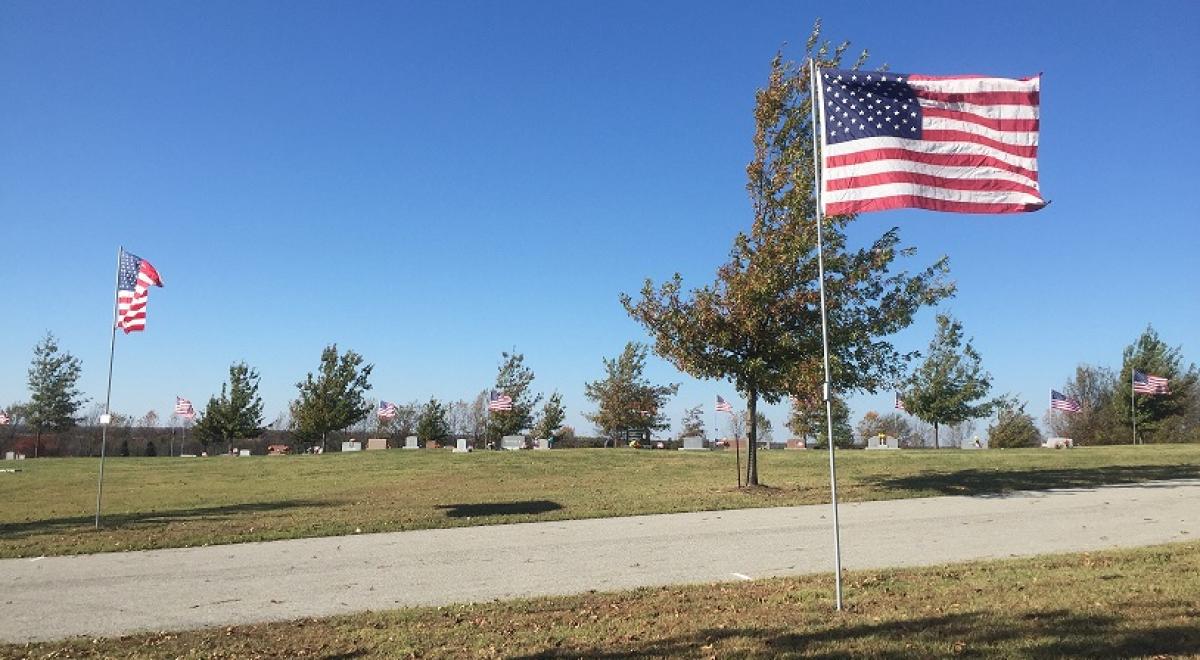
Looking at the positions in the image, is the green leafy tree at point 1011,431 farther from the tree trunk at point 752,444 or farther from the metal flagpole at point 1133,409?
the tree trunk at point 752,444

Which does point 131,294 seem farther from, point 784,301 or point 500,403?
point 500,403

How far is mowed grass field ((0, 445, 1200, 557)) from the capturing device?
46.4 feet

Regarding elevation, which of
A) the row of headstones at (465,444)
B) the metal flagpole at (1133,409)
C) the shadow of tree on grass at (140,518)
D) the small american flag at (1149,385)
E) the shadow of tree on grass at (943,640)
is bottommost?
the shadow of tree on grass at (140,518)

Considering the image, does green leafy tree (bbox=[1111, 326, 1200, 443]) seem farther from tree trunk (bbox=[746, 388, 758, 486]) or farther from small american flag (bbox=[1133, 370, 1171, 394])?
tree trunk (bbox=[746, 388, 758, 486])

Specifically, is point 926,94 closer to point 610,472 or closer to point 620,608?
point 620,608

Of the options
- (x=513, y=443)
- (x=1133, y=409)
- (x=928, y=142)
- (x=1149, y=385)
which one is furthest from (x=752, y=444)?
(x=1133, y=409)

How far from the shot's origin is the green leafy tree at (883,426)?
78.8 meters

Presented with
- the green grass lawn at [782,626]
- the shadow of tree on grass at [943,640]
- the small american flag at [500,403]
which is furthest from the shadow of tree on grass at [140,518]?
the small american flag at [500,403]

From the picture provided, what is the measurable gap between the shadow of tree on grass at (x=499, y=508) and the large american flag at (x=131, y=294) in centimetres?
724

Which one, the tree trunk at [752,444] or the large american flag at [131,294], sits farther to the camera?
the tree trunk at [752,444]

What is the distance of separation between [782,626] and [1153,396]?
48.1m

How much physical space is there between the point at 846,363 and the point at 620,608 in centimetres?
1234

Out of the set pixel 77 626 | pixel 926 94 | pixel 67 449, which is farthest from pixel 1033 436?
pixel 67 449

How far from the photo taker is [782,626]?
6.34 m
